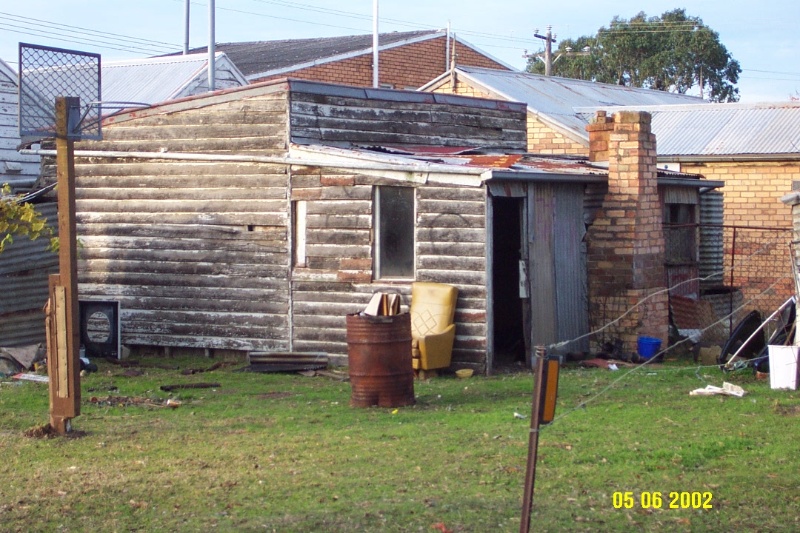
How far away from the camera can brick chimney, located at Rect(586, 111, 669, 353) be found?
588 inches

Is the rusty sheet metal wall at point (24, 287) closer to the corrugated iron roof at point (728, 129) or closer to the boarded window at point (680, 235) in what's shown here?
the boarded window at point (680, 235)

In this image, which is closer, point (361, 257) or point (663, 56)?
point (361, 257)

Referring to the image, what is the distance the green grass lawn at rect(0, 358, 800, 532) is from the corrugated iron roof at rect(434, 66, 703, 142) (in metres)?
13.7

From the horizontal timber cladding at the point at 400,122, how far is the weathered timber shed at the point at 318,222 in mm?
27

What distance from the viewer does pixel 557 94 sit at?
2850 cm

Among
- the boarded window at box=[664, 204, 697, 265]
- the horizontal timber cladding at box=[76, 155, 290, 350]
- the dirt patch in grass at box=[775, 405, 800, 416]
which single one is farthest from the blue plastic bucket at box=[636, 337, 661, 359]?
the horizontal timber cladding at box=[76, 155, 290, 350]

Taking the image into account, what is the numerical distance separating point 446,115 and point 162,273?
17.3ft

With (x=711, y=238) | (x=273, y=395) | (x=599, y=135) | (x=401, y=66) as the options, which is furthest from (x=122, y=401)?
(x=401, y=66)

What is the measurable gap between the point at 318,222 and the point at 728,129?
40.1 ft

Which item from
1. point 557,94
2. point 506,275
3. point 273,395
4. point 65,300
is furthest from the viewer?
point 557,94

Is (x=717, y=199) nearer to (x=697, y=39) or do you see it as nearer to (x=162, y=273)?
(x=162, y=273)

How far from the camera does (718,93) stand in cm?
5294

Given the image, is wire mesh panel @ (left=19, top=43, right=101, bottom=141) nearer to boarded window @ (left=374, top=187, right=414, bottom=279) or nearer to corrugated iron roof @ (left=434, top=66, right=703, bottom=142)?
boarded window @ (left=374, top=187, right=414, bottom=279)

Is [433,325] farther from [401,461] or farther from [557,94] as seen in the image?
[557,94]
